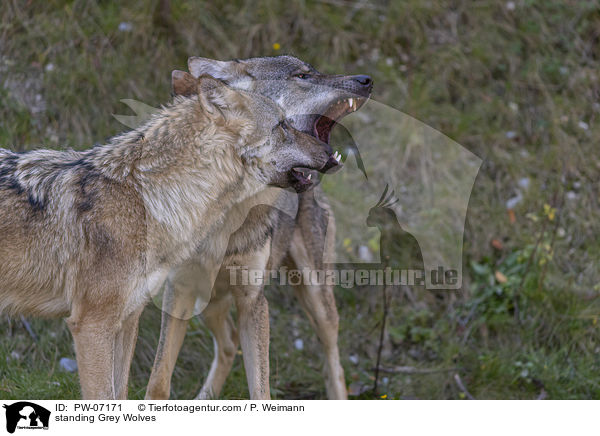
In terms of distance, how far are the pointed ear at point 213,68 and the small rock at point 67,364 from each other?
210cm

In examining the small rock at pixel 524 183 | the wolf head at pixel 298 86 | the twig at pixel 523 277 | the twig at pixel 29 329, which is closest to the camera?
the wolf head at pixel 298 86

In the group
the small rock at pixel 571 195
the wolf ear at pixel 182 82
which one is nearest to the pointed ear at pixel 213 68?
the wolf ear at pixel 182 82

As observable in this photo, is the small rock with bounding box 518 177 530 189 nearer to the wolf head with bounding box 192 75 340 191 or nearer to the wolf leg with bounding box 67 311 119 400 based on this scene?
the wolf head with bounding box 192 75 340 191

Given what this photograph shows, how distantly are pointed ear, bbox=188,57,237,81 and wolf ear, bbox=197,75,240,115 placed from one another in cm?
88

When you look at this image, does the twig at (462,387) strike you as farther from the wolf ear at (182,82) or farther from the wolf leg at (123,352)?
the wolf ear at (182,82)

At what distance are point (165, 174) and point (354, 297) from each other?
3.03 metres

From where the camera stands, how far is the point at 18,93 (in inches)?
241

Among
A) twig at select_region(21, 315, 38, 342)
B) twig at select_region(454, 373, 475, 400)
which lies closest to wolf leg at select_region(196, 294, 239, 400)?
twig at select_region(21, 315, 38, 342)

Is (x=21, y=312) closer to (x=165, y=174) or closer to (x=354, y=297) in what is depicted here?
(x=165, y=174)

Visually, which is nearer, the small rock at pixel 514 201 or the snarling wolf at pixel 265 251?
the snarling wolf at pixel 265 251

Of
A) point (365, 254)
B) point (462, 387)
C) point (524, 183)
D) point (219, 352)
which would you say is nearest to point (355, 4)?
point (524, 183)

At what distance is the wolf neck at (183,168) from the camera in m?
3.57

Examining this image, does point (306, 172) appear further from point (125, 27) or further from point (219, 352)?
point (125, 27)
